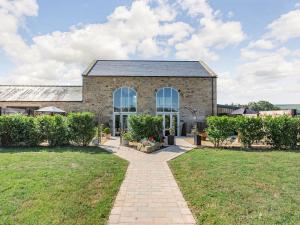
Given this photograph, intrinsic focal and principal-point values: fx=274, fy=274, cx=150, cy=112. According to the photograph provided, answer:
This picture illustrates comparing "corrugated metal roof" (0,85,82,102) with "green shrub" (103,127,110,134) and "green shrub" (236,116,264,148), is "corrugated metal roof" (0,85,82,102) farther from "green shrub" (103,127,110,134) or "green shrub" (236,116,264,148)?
"green shrub" (236,116,264,148)

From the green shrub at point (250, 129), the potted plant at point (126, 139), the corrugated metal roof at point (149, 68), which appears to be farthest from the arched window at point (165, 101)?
the green shrub at point (250, 129)

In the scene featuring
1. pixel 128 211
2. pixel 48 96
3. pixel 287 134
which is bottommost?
pixel 128 211

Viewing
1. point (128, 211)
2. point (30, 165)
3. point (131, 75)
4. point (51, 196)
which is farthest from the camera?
point (131, 75)

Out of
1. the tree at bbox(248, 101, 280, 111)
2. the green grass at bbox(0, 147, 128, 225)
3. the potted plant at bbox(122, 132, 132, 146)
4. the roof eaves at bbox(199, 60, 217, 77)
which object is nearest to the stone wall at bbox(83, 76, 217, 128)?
the roof eaves at bbox(199, 60, 217, 77)

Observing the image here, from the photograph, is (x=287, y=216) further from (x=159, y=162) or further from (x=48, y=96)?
(x=48, y=96)

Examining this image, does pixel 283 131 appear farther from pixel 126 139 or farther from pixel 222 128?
pixel 126 139

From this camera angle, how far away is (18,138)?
15305 millimetres

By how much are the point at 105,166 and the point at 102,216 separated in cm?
475

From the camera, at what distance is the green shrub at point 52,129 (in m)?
15.3

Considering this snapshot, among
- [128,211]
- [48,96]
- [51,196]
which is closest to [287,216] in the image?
[128,211]

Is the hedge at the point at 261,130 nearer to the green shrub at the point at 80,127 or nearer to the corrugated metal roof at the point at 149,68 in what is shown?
the green shrub at the point at 80,127

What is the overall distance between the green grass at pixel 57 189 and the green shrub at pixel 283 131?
926cm

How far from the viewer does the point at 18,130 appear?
1520 cm

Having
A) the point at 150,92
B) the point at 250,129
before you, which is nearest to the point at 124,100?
the point at 150,92
